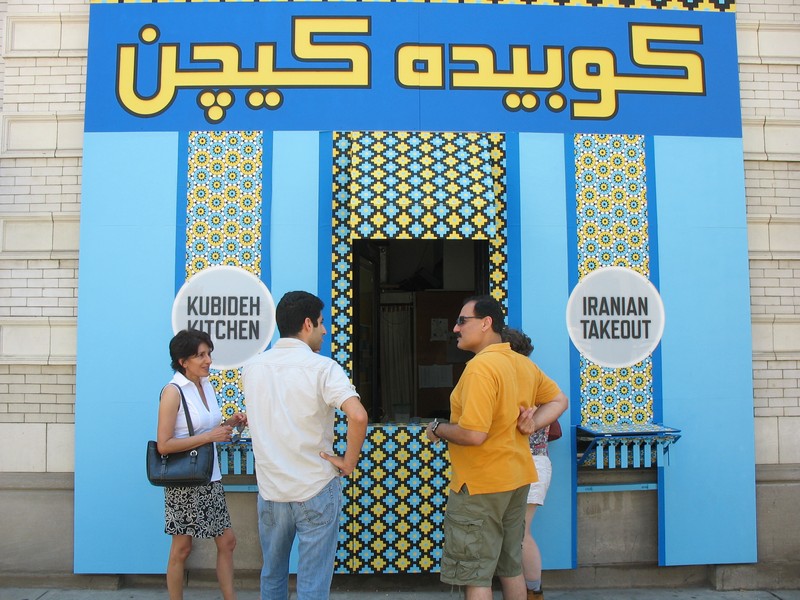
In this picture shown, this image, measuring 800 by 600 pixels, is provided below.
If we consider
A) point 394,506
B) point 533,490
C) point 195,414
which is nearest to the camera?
point 195,414

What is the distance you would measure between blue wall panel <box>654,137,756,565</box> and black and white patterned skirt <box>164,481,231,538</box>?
3.26 meters

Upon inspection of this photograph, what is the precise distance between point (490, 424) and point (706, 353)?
8.73 feet

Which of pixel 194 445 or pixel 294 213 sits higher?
pixel 294 213

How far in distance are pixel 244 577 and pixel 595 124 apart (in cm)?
434

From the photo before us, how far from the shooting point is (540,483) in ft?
14.8

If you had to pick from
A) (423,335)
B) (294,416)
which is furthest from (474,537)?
(423,335)

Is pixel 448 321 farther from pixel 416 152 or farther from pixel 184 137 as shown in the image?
pixel 184 137

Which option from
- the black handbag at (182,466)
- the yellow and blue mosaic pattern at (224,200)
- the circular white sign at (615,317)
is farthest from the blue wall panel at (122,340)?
the circular white sign at (615,317)

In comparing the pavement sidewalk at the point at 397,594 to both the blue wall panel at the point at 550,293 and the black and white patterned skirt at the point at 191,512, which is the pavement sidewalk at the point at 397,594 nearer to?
the blue wall panel at the point at 550,293

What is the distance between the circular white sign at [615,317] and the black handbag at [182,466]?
2.80 m

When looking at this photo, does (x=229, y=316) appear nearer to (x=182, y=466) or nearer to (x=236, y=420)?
(x=236, y=420)

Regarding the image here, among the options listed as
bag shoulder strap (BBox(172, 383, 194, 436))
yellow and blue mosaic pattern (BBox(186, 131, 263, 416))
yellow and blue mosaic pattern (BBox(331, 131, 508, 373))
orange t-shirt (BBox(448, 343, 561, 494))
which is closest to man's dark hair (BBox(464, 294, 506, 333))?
orange t-shirt (BBox(448, 343, 561, 494))

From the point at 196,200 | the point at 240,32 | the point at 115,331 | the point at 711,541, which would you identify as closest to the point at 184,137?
the point at 196,200

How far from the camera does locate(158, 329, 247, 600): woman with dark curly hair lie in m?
3.85
